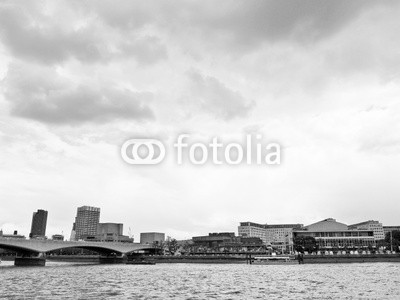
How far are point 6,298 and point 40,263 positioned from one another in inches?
4811

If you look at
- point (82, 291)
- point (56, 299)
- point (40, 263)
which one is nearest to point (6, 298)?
point (56, 299)

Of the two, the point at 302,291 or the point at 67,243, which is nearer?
the point at 302,291

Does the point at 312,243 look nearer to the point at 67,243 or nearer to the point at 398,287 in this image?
the point at 67,243

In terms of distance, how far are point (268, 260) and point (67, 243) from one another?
81.7m

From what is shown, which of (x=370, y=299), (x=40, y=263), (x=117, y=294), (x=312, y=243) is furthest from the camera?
(x=312, y=243)

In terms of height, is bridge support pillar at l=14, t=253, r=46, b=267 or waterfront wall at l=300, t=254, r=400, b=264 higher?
waterfront wall at l=300, t=254, r=400, b=264

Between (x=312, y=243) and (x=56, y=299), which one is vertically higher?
(x=312, y=243)

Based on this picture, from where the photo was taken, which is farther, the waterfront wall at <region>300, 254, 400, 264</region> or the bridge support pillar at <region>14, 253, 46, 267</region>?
the bridge support pillar at <region>14, 253, 46, 267</region>

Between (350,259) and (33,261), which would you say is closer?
(350,259)

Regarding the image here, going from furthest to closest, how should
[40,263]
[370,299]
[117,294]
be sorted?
[40,263]
[117,294]
[370,299]

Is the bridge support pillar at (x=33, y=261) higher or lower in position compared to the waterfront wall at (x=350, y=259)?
lower

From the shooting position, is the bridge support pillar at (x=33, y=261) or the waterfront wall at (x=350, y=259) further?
the bridge support pillar at (x=33, y=261)

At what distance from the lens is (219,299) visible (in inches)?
1905

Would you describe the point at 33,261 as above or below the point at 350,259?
below
